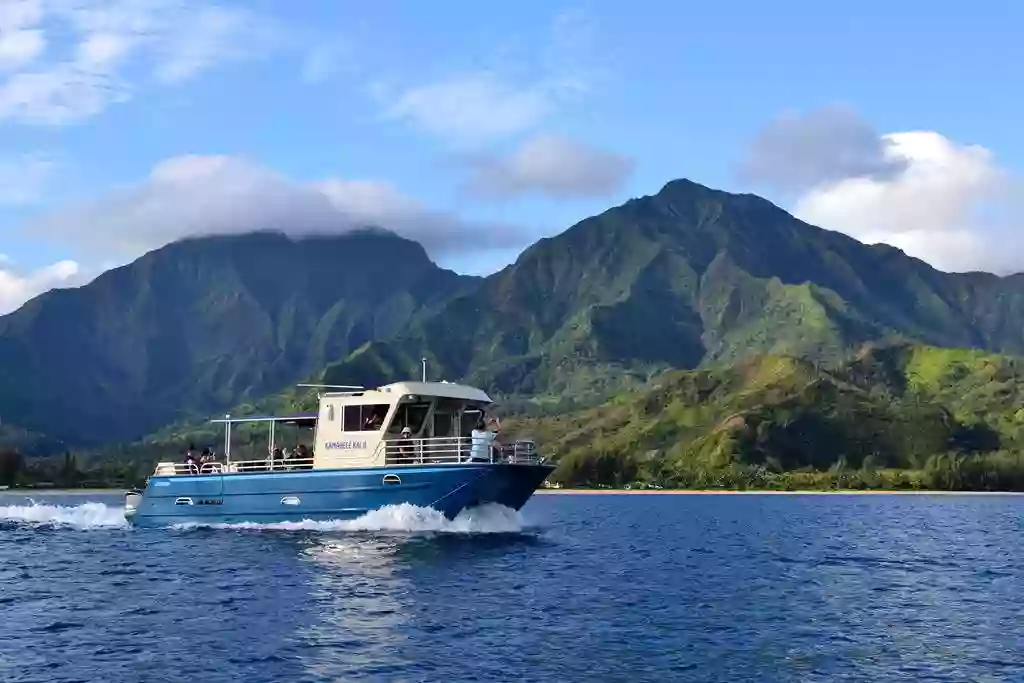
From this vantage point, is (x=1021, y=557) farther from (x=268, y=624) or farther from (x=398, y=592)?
(x=268, y=624)

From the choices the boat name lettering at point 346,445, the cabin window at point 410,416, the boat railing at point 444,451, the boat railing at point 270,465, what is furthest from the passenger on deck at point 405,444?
the boat railing at point 270,465

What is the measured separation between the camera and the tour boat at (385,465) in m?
53.9

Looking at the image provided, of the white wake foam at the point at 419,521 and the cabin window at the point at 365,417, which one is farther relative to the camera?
the cabin window at the point at 365,417

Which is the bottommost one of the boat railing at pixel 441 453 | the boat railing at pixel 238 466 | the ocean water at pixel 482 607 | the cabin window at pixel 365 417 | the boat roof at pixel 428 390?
the ocean water at pixel 482 607

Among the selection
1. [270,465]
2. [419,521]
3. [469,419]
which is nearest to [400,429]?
[469,419]

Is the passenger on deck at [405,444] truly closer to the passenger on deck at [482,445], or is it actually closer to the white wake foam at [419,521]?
the white wake foam at [419,521]

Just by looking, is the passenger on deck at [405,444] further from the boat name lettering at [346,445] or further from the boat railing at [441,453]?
the boat name lettering at [346,445]

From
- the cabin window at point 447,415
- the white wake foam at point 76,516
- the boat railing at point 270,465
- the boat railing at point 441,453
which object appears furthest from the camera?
the white wake foam at point 76,516

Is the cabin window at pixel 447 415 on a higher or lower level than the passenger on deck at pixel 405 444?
higher

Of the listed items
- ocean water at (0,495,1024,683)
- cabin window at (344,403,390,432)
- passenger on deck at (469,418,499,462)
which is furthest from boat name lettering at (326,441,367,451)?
passenger on deck at (469,418,499,462)

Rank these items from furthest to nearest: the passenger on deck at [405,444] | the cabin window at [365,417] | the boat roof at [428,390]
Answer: the cabin window at [365,417]
the boat roof at [428,390]
the passenger on deck at [405,444]

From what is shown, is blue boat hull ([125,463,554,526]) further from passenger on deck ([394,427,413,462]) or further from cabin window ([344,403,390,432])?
cabin window ([344,403,390,432])

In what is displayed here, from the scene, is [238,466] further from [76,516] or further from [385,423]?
[76,516]

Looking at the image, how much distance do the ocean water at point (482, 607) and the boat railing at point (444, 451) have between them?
2.56m
